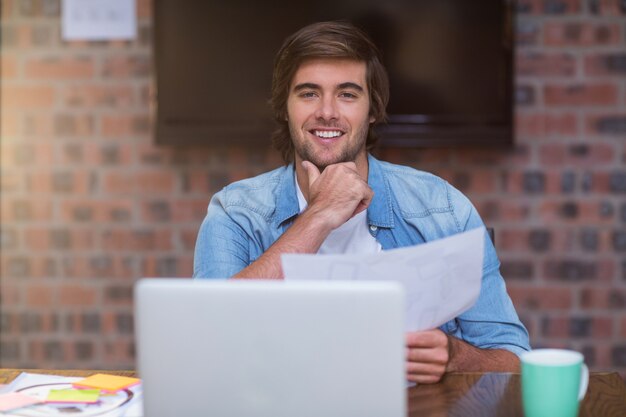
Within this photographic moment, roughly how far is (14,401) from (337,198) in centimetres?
74

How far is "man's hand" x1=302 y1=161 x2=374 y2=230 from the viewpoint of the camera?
1656mm

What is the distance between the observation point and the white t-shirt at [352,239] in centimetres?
177

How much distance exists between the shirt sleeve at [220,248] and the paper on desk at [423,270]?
22.4 inches

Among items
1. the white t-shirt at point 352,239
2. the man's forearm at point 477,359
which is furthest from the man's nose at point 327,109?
the man's forearm at point 477,359

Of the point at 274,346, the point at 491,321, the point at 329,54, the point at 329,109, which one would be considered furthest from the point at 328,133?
the point at 274,346

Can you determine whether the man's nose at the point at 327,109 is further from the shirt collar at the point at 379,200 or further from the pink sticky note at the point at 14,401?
the pink sticky note at the point at 14,401

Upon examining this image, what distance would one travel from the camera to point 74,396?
1.29 meters

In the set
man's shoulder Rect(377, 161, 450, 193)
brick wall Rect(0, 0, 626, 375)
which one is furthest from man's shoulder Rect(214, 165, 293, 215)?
brick wall Rect(0, 0, 626, 375)

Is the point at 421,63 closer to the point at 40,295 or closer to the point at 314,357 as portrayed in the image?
the point at 40,295

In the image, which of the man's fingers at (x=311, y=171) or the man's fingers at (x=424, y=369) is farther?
the man's fingers at (x=311, y=171)

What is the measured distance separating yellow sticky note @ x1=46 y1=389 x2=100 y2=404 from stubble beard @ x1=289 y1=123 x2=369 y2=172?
2.56ft

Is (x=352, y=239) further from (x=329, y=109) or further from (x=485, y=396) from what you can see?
(x=485, y=396)

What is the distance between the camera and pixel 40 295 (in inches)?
112

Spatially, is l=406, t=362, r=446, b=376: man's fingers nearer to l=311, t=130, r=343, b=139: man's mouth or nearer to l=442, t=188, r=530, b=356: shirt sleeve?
l=442, t=188, r=530, b=356: shirt sleeve
